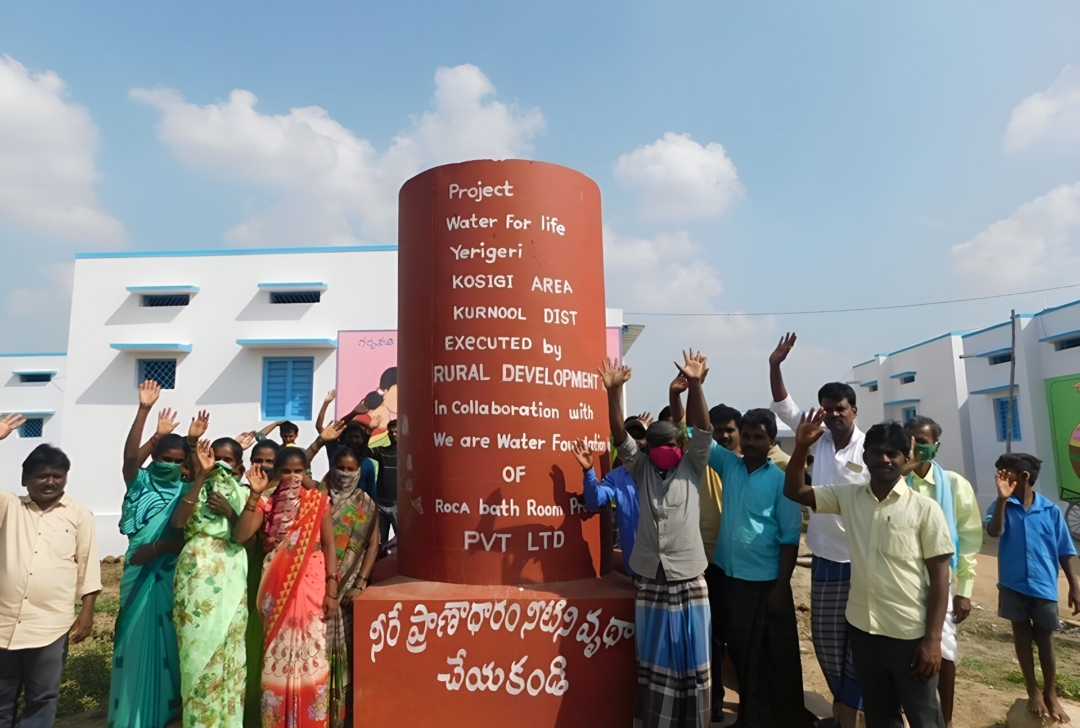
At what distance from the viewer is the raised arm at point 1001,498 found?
4.27 m

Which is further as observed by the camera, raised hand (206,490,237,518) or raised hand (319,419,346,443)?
raised hand (319,419,346,443)

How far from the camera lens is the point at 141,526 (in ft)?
12.1

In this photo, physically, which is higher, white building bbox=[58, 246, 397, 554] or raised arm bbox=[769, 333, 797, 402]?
white building bbox=[58, 246, 397, 554]

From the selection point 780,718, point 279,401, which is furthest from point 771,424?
point 279,401

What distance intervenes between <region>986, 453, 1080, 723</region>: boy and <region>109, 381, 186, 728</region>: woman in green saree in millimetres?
5238

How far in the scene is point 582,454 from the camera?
11.9 feet

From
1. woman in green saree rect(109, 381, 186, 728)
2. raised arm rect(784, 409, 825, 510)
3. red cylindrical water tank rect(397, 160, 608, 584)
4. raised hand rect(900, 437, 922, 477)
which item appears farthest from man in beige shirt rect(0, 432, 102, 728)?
raised hand rect(900, 437, 922, 477)

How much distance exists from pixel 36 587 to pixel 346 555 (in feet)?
4.99

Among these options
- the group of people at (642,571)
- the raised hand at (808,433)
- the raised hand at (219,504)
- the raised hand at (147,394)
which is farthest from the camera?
the raised hand at (147,394)

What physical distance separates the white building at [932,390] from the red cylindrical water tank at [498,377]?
1671 centimetres

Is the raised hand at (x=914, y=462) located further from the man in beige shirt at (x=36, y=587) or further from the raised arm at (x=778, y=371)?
the man in beige shirt at (x=36, y=587)

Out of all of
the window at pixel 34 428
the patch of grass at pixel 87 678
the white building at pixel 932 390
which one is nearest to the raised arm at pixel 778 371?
the patch of grass at pixel 87 678

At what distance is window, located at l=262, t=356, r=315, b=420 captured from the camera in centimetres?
1220

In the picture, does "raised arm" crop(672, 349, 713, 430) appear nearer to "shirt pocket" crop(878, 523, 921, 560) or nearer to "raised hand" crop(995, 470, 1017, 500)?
"shirt pocket" crop(878, 523, 921, 560)
